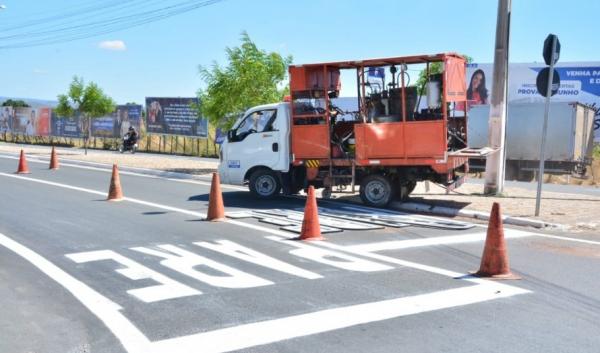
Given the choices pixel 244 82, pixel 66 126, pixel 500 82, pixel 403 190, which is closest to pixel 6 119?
pixel 66 126

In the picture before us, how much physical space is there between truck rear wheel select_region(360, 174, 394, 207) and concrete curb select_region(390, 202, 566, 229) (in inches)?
12.7

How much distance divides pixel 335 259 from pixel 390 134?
17.9 ft

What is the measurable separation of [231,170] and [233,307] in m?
9.49

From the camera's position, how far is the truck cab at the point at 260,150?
14.5m

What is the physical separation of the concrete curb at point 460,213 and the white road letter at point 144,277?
22.7 feet

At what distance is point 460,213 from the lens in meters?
12.7

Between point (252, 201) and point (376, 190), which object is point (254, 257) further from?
point (252, 201)

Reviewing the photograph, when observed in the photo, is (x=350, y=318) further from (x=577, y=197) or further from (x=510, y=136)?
(x=510, y=136)

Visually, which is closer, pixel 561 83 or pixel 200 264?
pixel 200 264

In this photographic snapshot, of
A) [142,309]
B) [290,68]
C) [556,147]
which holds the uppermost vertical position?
[290,68]

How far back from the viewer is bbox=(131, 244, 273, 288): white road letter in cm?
688

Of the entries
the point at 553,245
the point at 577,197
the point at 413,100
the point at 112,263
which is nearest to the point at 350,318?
the point at 112,263

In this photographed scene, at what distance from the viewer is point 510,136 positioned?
942 inches

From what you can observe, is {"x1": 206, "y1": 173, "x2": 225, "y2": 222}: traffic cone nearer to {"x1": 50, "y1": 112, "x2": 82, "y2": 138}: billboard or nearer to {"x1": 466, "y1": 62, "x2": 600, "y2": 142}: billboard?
{"x1": 466, "y1": 62, "x2": 600, "y2": 142}: billboard
